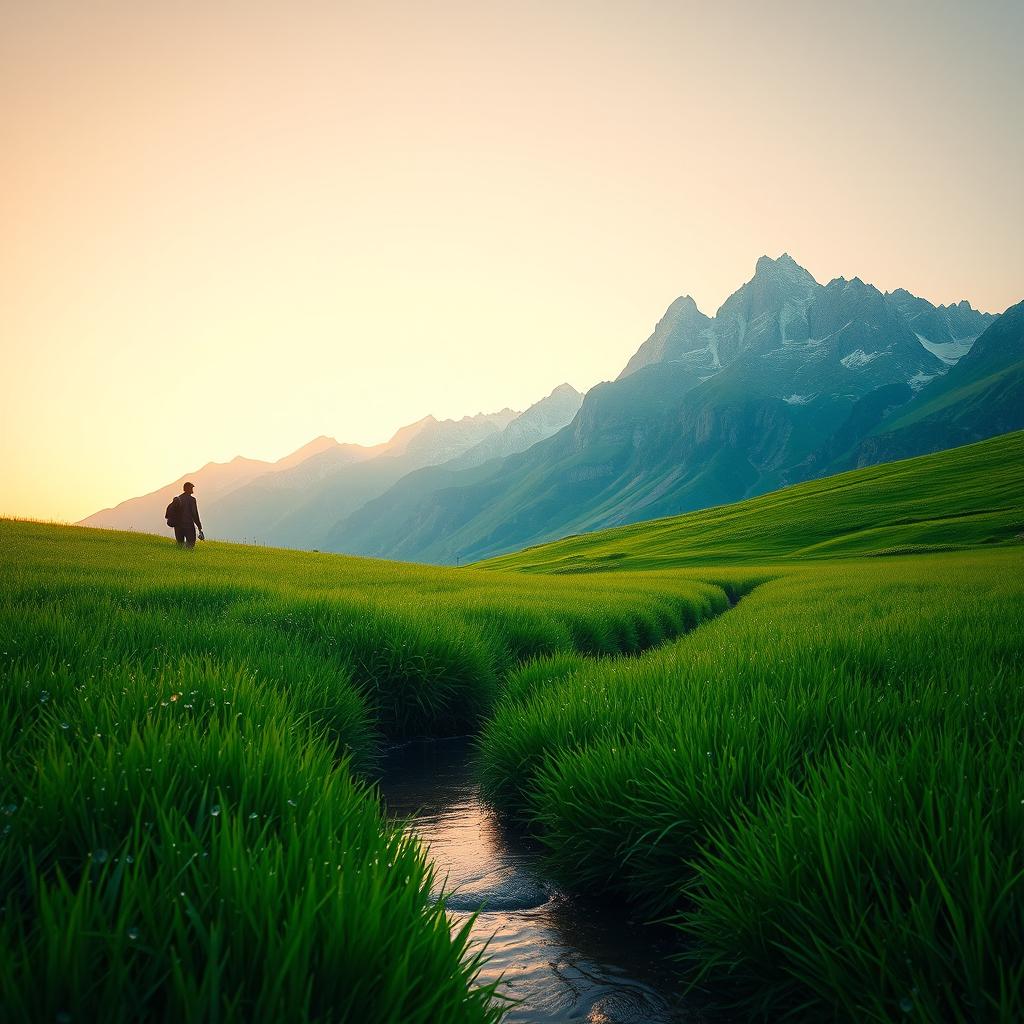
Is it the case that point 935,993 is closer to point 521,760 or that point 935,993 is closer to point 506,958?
point 506,958

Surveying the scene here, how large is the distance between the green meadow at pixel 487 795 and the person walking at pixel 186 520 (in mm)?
17753

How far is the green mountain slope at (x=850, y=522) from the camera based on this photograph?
64812 mm

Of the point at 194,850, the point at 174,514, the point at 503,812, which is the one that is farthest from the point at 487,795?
the point at 174,514

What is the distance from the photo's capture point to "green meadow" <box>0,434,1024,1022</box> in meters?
2.55

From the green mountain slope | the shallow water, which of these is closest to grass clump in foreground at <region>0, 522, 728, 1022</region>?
the shallow water

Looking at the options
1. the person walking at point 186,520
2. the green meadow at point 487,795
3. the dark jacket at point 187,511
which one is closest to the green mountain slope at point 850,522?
the person walking at point 186,520

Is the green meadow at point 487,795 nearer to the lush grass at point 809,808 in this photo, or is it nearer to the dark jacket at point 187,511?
the lush grass at point 809,808

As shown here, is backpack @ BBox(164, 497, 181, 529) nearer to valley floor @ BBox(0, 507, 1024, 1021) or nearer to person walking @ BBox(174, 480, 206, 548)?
person walking @ BBox(174, 480, 206, 548)

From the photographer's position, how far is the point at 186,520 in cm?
3128

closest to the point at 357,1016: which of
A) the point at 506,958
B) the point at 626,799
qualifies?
the point at 506,958

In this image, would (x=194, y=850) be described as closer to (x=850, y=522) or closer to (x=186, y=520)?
(x=186, y=520)

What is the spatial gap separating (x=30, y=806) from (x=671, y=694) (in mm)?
6016

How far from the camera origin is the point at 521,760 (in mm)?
8062

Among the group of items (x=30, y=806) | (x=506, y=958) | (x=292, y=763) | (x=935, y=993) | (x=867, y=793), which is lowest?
(x=506, y=958)
